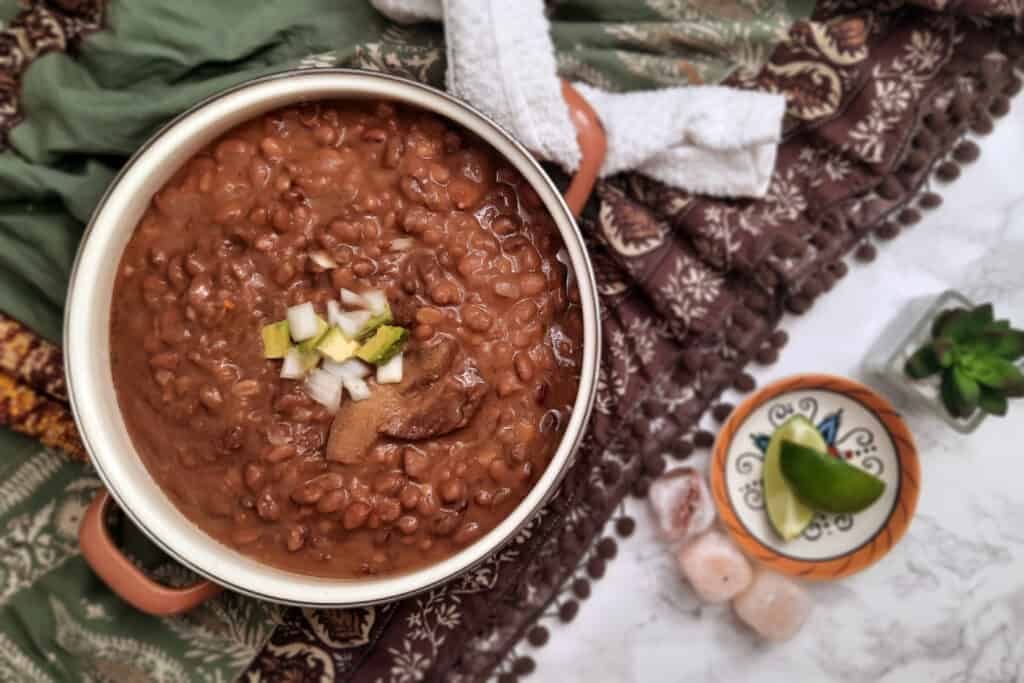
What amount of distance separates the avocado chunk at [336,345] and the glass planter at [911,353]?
1.47m

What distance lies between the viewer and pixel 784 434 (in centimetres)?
239

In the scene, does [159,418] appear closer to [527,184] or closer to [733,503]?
[527,184]

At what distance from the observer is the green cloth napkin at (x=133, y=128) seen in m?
2.08

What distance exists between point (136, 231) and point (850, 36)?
1830 mm

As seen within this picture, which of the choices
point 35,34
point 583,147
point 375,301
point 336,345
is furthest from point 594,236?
point 35,34

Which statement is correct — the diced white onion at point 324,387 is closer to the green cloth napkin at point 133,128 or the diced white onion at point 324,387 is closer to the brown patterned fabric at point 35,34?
the green cloth napkin at point 133,128

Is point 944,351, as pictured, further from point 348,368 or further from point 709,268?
point 348,368

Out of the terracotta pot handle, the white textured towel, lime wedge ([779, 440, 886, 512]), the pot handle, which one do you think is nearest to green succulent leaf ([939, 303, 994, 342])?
lime wedge ([779, 440, 886, 512])

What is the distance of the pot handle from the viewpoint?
74.7 inches

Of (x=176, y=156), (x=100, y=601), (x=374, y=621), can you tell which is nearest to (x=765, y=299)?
(x=374, y=621)

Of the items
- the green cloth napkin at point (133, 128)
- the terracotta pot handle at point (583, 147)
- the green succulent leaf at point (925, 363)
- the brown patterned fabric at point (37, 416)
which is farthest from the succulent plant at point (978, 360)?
the brown patterned fabric at point (37, 416)

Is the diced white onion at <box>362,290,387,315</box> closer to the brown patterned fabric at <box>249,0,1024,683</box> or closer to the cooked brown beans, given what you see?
the cooked brown beans

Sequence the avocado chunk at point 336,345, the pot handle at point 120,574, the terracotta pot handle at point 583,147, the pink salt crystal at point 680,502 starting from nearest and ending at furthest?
1. the avocado chunk at point 336,345
2. the pot handle at point 120,574
3. the terracotta pot handle at point 583,147
4. the pink salt crystal at point 680,502

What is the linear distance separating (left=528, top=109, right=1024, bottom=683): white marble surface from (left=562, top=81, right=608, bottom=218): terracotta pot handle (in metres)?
0.77
